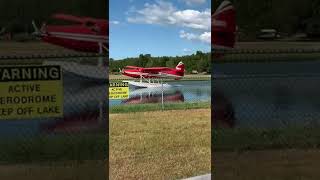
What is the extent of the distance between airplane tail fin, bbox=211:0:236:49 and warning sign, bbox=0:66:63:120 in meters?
1.97

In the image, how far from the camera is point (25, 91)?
6.23 meters

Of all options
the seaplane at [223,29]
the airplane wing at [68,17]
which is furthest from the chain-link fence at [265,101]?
the airplane wing at [68,17]

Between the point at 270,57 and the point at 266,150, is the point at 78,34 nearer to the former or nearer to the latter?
the point at 270,57

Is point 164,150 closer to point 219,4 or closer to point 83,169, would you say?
point 83,169

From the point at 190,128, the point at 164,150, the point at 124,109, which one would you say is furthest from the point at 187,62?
the point at 164,150

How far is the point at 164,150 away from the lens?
10.3 m

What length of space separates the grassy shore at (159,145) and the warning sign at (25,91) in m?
1.85

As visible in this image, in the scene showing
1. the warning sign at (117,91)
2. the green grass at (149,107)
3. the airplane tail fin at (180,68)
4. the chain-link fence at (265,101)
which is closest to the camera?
the chain-link fence at (265,101)

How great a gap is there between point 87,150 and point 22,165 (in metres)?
0.83

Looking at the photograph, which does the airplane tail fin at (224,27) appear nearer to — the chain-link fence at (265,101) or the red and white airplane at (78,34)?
the chain-link fence at (265,101)

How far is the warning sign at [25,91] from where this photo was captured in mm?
6219

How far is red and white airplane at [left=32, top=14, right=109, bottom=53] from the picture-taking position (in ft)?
21.5

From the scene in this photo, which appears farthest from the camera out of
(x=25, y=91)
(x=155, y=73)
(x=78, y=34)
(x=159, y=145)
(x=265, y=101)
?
(x=155, y=73)

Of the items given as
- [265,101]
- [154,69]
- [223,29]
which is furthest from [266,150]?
[154,69]
